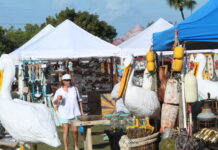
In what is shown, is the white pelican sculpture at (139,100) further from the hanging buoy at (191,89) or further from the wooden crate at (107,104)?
the wooden crate at (107,104)

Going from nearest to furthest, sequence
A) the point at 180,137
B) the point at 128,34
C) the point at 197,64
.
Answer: the point at 180,137 → the point at 197,64 → the point at 128,34

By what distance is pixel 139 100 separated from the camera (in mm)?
7242

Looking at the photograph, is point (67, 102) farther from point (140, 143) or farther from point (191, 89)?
point (191, 89)

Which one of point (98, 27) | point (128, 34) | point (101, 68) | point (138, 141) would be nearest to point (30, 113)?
point (138, 141)

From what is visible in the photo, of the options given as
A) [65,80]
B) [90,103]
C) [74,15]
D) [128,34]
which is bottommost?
[90,103]

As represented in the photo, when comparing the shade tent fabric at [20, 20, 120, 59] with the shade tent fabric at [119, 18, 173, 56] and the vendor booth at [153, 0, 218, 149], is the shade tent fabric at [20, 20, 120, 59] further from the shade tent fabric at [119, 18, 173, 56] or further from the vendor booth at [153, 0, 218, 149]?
the vendor booth at [153, 0, 218, 149]

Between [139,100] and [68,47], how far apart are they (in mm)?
8222

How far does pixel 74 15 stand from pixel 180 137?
4536 centimetres

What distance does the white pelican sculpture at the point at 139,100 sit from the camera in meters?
7.25

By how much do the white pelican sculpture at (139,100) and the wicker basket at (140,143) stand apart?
45 centimetres

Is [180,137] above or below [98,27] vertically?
below

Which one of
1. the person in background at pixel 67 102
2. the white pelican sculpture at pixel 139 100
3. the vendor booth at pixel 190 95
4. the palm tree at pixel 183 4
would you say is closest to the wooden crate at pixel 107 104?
the person in background at pixel 67 102

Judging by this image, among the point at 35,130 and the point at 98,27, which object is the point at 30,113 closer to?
the point at 35,130

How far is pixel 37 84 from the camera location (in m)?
16.3
